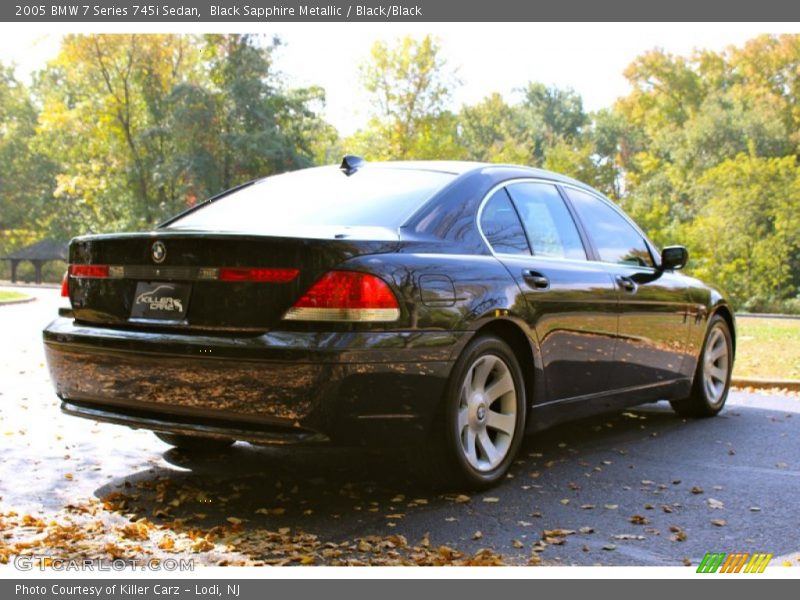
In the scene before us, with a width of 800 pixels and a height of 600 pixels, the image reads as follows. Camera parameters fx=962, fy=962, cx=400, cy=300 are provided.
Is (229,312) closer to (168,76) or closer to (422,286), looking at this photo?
(422,286)

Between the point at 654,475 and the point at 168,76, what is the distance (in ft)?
152

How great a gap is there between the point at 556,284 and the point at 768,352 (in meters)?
9.28

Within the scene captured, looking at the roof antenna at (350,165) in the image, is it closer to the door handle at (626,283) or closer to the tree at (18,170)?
the door handle at (626,283)

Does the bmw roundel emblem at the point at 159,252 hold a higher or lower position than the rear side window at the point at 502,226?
lower

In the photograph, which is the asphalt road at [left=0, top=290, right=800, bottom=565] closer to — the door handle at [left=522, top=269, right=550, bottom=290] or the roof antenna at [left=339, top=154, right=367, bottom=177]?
the door handle at [left=522, top=269, right=550, bottom=290]

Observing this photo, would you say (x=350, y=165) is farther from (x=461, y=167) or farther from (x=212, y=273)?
(x=212, y=273)

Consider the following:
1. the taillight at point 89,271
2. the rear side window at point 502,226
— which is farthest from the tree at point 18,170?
the rear side window at point 502,226

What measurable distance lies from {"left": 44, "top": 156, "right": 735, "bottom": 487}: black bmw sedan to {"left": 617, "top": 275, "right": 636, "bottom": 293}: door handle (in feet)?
0.52

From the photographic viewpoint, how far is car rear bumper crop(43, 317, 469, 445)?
4082 millimetres

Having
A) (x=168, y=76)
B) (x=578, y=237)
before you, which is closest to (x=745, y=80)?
(x=168, y=76)

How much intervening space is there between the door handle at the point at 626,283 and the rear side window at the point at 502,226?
1.04m

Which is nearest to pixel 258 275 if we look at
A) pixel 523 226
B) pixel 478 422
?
pixel 478 422

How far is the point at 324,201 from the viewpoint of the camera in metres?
5.10

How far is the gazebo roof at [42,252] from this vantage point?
168 ft
